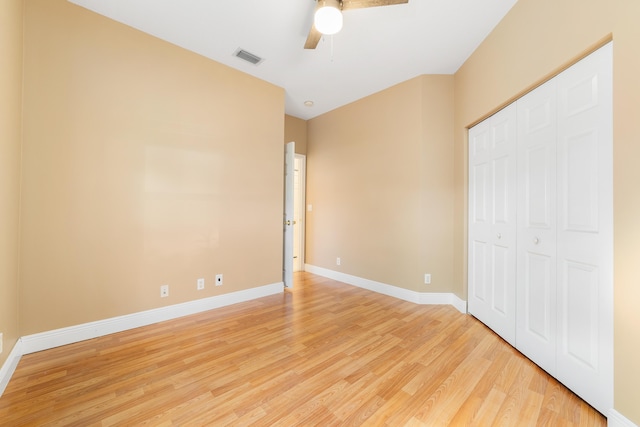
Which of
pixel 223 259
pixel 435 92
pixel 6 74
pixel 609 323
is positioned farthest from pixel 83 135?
pixel 609 323

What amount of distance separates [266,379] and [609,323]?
2.10 meters

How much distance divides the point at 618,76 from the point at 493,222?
143cm

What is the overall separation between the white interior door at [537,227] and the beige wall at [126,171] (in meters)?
2.89

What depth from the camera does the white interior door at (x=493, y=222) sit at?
7.52ft

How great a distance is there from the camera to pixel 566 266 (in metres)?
1.74

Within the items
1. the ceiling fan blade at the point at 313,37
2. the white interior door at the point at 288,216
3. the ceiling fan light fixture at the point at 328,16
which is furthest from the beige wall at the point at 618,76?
the white interior door at the point at 288,216

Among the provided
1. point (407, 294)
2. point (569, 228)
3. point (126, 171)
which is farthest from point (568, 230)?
point (126, 171)

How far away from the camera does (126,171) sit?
2.51 metres

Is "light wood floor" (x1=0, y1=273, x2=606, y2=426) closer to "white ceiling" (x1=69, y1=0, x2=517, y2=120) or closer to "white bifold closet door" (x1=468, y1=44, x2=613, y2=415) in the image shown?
"white bifold closet door" (x1=468, y1=44, x2=613, y2=415)

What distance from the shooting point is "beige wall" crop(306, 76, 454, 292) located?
3.26 meters

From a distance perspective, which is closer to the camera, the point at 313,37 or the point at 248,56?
the point at 313,37

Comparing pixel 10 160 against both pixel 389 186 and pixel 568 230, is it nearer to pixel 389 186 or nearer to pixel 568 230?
pixel 389 186

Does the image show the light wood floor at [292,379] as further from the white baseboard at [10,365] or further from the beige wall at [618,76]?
the beige wall at [618,76]

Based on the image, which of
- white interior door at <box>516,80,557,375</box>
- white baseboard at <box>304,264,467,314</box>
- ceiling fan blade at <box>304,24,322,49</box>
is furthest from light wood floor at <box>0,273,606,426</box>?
ceiling fan blade at <box>304,24,322,49</box>
